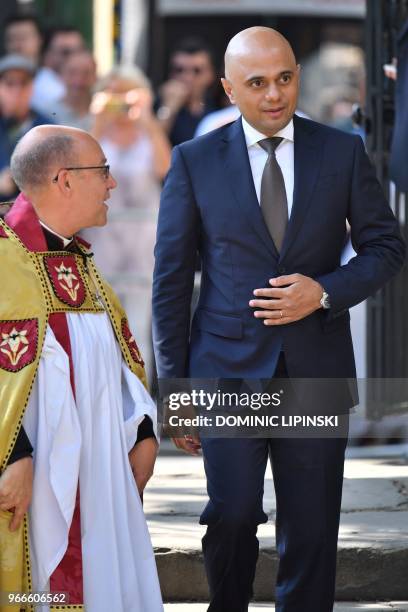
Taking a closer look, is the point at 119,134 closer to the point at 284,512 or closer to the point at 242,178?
the point at 242,178

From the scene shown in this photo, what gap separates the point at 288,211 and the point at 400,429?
3.51 metres

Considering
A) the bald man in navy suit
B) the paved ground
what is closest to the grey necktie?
the bald man in navy suit

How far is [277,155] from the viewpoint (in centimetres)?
505

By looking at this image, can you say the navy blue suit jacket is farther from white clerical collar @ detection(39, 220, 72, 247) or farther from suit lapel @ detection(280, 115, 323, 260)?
white clerical collar @ detection(39, 220, 72, 247)

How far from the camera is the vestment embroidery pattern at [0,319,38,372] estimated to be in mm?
4711

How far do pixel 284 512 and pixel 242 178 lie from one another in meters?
1.09

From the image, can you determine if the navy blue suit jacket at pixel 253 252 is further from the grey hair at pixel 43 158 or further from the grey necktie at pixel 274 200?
the grey hair at pixel 43 158

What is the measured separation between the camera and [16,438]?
4.66 m

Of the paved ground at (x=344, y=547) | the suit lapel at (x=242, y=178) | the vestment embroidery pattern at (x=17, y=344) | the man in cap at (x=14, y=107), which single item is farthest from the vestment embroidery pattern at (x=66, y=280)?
the man in cap at (x=14, y=107)

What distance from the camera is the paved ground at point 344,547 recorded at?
19.5 ft

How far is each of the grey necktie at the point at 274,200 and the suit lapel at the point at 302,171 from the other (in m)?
0.04

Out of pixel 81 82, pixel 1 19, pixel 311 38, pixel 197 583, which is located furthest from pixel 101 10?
pixel 197 583

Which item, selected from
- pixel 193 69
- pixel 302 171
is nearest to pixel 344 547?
pixel 302 171

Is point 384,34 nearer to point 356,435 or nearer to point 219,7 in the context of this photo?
point 356,435
